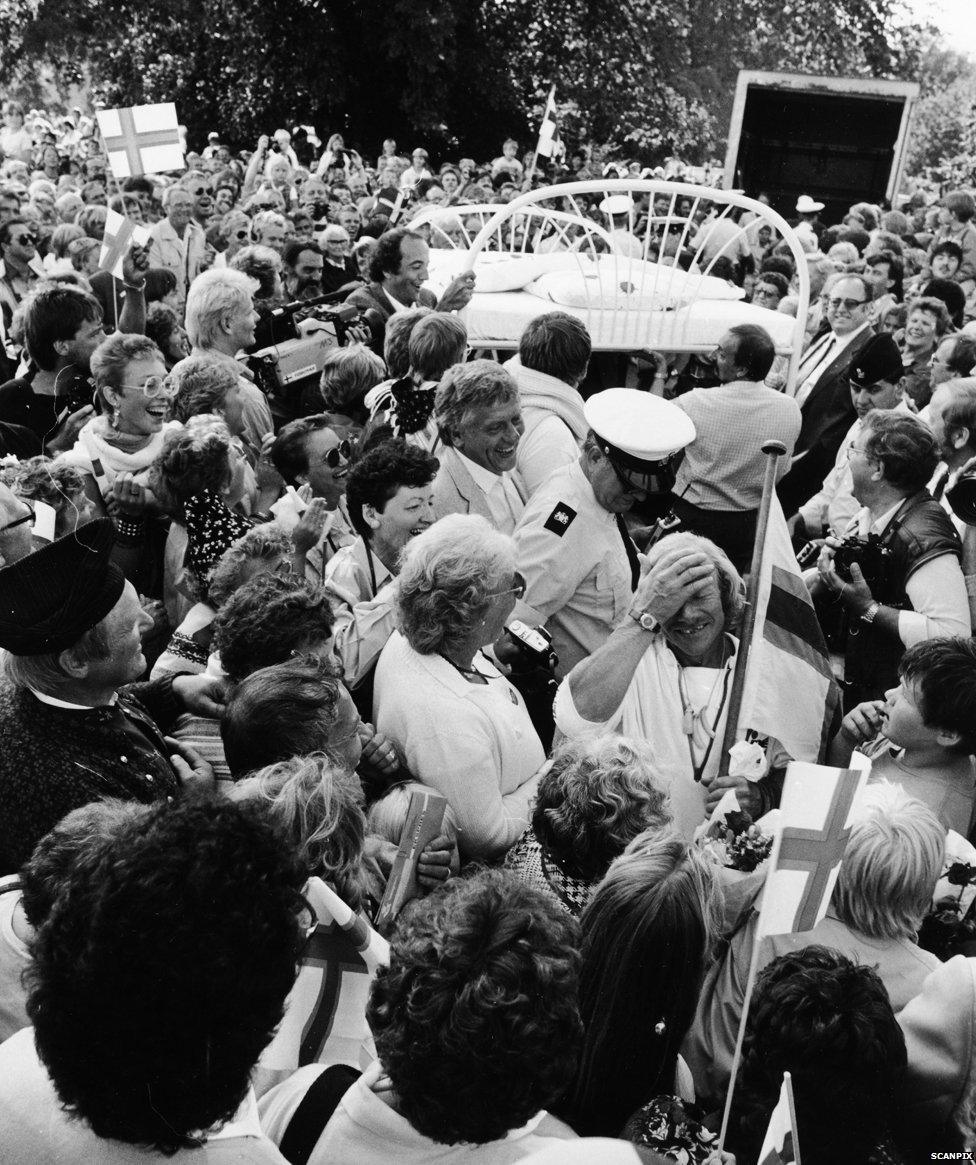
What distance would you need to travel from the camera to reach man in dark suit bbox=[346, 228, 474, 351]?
6105 millimetres

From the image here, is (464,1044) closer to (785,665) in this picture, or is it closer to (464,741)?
(464,741)

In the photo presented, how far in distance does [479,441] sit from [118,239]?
2333 millimetres

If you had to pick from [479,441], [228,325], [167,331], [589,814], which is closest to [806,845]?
[589,814]

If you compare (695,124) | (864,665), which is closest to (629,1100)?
(864,665)

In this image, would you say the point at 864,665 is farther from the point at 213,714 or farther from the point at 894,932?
the point at 213,714

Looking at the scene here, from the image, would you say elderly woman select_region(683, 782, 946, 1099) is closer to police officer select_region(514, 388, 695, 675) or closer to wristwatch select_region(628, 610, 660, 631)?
wristwatch select_region(628, 610, 660, 631)

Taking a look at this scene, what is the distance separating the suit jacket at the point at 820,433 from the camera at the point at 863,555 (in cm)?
208

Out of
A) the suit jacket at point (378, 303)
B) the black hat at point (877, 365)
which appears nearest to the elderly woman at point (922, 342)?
the black hat at point (877, 365)

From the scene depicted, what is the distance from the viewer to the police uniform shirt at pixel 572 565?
3.38 meters

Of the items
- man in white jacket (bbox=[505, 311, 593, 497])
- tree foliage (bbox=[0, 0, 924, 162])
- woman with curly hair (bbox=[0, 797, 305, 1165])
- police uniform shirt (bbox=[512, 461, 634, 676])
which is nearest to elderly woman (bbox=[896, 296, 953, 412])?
man in white jacket (bbox=[505, 311, 593, 497])

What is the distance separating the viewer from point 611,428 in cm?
330

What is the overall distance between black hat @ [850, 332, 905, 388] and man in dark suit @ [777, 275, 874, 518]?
0.18 meters

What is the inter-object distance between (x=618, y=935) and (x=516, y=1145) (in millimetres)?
397

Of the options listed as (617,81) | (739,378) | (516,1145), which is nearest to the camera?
(516,1145)
